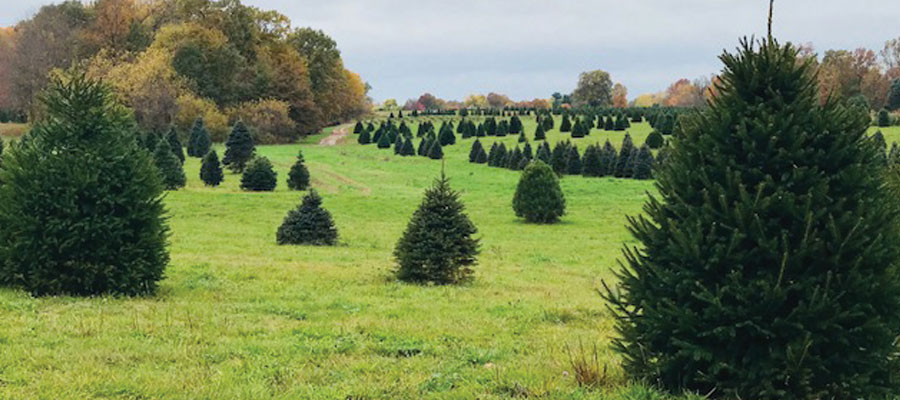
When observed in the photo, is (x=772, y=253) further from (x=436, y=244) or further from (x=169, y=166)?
(x=169, y=166)

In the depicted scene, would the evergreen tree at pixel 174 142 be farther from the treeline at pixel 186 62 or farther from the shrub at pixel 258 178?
the shrub at pixel 258 178

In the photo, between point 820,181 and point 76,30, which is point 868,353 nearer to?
point 820,181

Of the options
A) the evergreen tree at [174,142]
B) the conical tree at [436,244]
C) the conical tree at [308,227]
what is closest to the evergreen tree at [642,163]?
the conical tree at [308,227]

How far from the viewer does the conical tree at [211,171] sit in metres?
37.8

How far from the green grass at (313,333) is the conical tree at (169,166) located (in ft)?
54.0

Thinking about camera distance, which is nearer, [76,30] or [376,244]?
[376,244]

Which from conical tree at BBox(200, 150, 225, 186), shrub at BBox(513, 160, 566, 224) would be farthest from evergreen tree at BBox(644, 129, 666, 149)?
conical tree at BBox(200, 150, 225, 186)

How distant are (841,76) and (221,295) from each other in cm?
7915

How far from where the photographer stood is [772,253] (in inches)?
178

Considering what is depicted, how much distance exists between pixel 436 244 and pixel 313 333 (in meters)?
6.24

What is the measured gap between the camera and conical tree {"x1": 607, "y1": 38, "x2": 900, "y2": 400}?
4.44 m

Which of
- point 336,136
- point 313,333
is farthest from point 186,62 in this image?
point 313,333

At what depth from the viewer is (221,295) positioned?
10766 mm

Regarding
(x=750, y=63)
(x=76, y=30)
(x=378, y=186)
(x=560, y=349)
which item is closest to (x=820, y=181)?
(x=750, y=63)
